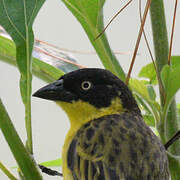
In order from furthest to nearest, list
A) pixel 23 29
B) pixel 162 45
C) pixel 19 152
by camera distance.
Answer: pixel 162 45, pixel 23 29, pixel 19 152

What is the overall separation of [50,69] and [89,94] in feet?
0.49

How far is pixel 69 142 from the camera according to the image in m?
1.14

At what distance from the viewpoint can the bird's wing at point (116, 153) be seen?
38.7 inches

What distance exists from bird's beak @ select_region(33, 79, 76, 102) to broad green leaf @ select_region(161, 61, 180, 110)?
30 cm

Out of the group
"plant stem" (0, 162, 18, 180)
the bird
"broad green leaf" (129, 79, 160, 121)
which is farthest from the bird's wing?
"plant stem" (0, 162, 18, 180)

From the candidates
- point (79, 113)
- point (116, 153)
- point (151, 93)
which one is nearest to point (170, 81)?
point (151, 93)

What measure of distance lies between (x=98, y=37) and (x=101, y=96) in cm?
26

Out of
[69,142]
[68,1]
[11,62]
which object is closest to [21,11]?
[68,1]

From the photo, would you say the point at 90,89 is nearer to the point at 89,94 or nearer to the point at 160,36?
the point at 89,94

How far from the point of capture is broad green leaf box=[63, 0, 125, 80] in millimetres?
993

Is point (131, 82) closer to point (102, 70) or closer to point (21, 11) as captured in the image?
point (102, 70)

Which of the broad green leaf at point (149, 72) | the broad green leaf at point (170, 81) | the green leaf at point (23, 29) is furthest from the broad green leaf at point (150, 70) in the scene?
the green leaf at point (23, 29)

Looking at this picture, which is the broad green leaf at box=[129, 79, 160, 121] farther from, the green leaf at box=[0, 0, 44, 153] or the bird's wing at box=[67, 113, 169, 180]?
the green leaf at box=[0, 0, 44, 153]

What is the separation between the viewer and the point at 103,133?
109 cm
